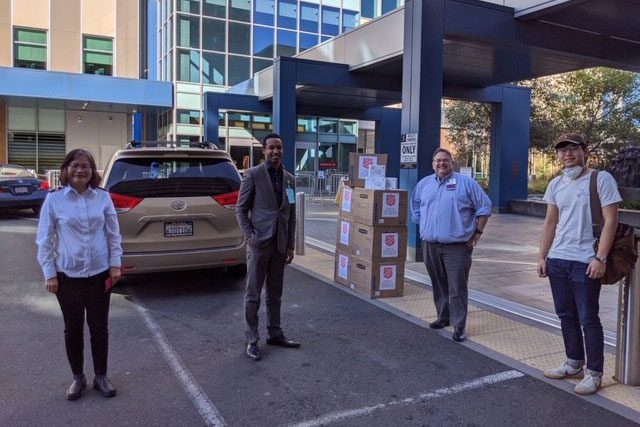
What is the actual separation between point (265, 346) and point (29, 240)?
8.00m

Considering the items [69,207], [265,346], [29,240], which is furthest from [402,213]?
[29,240]

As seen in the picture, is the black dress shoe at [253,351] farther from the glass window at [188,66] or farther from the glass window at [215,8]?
the glass window at [215,8]

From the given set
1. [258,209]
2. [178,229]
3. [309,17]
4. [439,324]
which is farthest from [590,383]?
[309,17]

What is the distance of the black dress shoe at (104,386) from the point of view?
3.89 metres

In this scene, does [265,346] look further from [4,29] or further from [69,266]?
[4,29]

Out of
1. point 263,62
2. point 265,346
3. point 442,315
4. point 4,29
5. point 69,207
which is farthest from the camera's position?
point 263,62

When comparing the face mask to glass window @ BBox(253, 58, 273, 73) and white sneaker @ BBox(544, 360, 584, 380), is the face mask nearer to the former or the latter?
white sneaker @ BBox(544, 360, 584, 380)

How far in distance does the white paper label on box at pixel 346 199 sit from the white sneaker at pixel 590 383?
149 inches

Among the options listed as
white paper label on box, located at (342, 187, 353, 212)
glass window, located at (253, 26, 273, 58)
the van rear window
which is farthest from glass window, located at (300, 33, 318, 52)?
the van rear window

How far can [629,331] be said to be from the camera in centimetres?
411

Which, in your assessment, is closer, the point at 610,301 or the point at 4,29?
the point at 610,301

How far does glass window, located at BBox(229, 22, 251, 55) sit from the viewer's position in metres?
29.7

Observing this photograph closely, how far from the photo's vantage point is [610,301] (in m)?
6.85

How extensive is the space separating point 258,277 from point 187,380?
1.05 metres
